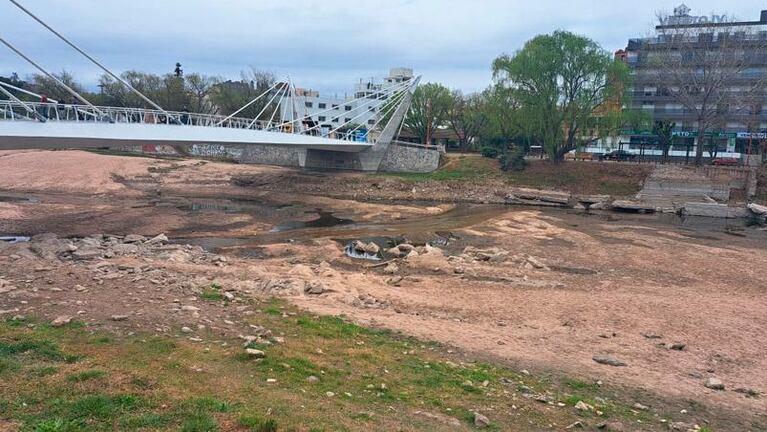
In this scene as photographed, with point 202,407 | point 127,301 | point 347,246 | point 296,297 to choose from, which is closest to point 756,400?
point 202,407

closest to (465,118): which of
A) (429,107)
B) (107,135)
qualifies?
(429,107)

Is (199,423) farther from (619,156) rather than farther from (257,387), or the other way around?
(619,156)

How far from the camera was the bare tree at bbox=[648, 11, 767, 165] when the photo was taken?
5481cm

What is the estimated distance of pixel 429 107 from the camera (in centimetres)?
8250

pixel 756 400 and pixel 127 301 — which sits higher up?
pixel 127 301

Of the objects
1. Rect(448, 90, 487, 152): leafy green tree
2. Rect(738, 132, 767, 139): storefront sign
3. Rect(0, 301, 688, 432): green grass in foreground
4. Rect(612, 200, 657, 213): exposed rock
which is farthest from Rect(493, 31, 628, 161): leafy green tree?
Rect(0, 301, 688, 432): green grass in foreground

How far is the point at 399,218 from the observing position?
1583 inches

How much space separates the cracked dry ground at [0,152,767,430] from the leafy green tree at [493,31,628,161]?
17615mm

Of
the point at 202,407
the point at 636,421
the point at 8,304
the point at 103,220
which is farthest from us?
the point at 103,220

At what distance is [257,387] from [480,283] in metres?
13.4

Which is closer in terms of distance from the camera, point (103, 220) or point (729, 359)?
point (729, 359)

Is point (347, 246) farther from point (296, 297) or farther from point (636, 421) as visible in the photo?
point (636, 421)

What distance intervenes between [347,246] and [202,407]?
20971 mm

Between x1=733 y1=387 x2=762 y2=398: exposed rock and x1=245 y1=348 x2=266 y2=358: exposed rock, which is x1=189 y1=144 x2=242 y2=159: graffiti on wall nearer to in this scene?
x1=245 y1=348 x2=266 y2=358: exposed rock
